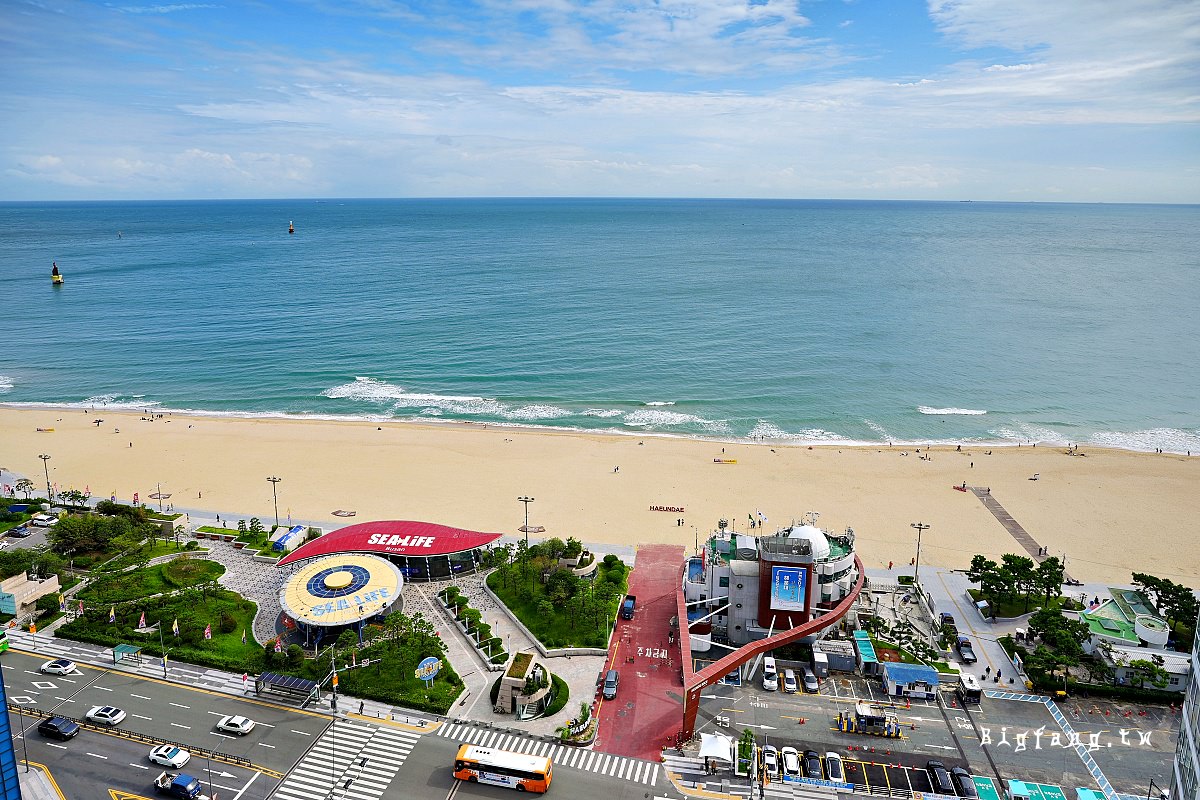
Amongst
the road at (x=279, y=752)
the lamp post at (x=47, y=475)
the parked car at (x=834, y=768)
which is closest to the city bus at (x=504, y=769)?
the road at (x=279, y=752)

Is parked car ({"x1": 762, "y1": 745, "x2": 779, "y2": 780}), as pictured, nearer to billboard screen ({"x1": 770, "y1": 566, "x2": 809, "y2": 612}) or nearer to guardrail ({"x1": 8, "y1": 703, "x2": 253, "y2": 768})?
billboard screen ({"x1": 770, "y1": 566, "x2": 809, "y2": 612})

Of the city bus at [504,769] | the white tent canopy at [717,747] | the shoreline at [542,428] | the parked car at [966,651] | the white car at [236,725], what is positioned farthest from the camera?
the shoreline at [542,428]

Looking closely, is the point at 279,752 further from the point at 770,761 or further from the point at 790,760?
the point at 790,760

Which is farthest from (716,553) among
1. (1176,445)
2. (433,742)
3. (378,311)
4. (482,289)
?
(482,289)

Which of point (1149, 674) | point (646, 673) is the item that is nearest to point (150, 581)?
point (646, 673)

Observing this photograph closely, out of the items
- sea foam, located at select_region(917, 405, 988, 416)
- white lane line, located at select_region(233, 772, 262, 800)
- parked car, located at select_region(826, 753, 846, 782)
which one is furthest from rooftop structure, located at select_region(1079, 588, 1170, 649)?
white lane line, located at select_region(233, 772, 262, 800)

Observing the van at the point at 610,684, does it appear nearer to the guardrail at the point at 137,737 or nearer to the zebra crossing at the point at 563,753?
the zebra crossing at the point at 563,753

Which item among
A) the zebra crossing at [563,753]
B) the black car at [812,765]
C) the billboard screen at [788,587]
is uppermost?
the billboard screen at [788,587]
